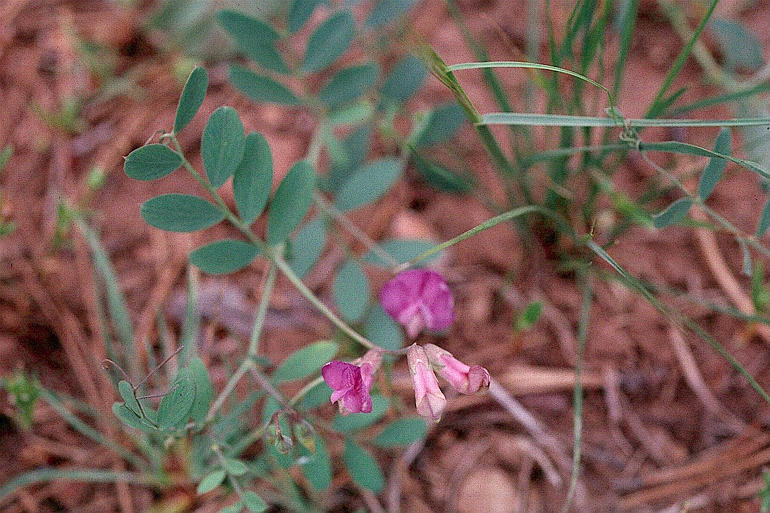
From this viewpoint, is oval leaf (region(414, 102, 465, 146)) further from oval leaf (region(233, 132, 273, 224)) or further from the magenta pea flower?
the magenta pea flower

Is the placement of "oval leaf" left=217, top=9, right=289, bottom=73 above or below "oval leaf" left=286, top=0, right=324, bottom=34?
below

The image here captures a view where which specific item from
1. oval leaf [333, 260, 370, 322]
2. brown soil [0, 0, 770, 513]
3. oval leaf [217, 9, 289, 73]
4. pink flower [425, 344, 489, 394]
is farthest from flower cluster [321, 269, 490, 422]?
oval leaf [217, 9, 289, 73]

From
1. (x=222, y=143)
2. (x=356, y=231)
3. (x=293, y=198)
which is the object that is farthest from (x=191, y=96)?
(x=356, y=231)

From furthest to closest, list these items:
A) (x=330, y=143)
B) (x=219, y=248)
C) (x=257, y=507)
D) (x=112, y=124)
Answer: (x=112, y=124) < (x=330, y=143) < (x=219, y=248) < (x=257, y=507)

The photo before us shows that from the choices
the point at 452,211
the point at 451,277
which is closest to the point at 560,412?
the point at 451,277

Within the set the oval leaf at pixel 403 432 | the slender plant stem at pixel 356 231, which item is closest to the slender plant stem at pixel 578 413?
the oval leaf at pixel 403 432

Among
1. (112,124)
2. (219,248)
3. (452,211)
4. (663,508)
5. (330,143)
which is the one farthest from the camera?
(112,124)

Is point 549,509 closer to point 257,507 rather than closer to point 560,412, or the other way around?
point 560,412
